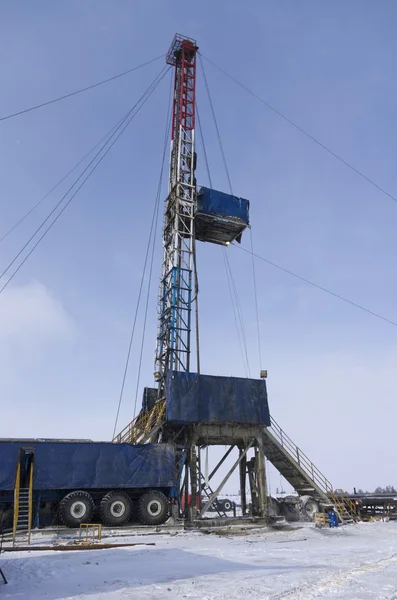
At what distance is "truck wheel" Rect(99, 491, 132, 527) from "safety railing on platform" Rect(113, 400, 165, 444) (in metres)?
3.22

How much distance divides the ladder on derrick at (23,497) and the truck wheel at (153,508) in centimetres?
519

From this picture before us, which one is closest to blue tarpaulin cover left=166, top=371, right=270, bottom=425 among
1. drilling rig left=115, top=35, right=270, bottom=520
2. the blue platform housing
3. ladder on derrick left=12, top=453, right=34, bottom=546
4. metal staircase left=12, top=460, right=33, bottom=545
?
drilling rig left=115, top=35, right=270, bottom=520

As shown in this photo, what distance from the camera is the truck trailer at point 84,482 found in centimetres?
2020

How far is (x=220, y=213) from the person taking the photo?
32562 millimetres

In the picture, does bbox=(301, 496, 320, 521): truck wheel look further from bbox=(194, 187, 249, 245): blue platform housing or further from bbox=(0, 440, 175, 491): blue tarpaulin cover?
bbox=(194, 187, 249, 245): blue platform housing

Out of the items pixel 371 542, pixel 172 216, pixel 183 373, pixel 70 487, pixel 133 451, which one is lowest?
pixel 371 542

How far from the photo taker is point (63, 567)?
11.1 meters

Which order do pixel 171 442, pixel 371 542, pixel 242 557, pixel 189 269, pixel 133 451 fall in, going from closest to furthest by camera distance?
pixel 242 557
pixel 371 542
pixel 133 451
pixel 171 442
pixel 189 269

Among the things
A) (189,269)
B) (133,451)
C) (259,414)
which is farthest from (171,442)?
(189,269)

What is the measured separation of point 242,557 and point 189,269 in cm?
1998

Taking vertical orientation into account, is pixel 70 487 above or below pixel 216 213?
below

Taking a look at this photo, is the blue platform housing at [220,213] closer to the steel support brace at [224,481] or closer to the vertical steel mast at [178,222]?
the vertical steel mast at [178,222]

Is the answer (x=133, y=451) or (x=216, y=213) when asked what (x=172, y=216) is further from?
(x=133, y=451)

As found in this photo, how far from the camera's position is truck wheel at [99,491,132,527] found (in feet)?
69.4
